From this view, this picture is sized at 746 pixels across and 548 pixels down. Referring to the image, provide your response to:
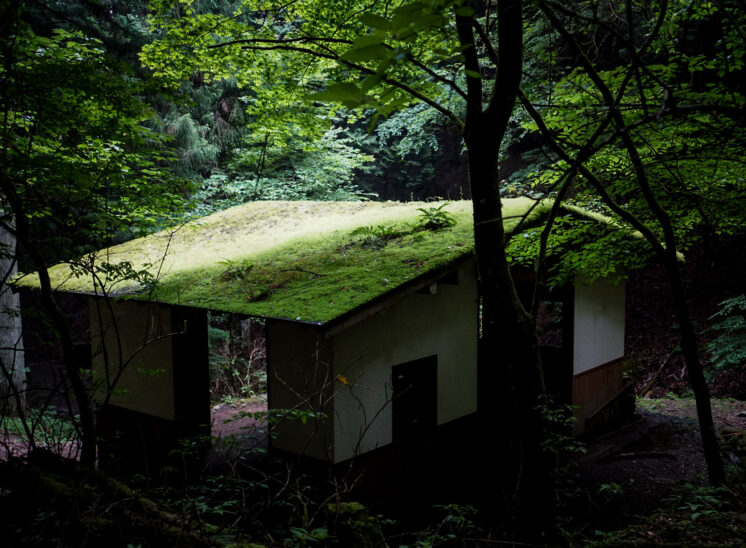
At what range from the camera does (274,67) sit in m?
6.66

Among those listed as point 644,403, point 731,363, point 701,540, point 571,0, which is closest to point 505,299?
point 701,540

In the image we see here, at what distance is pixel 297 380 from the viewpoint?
245 inches

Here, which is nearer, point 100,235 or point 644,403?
point 100,235

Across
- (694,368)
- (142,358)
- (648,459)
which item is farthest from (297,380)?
(648,459)

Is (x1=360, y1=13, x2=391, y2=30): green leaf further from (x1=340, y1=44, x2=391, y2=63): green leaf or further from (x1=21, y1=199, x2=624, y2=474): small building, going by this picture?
(x1=21, y1=199, x2=624, y2=474): small building

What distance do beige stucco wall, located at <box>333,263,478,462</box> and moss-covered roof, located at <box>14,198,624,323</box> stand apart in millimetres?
787

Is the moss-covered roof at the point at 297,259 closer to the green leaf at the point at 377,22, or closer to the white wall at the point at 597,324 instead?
the white wall at the point at 597,324

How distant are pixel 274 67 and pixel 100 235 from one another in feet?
11.2

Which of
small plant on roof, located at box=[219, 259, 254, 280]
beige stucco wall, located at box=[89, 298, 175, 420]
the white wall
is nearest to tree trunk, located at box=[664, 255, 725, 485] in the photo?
the white wall

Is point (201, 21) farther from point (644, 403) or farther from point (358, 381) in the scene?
point (644, 403)

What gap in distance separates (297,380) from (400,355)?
4.80 feet

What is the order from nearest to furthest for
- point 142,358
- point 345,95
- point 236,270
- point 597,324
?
point 345,95, point 236,270, point 142,358, point 597,324

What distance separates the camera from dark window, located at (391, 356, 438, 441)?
6.86 meters

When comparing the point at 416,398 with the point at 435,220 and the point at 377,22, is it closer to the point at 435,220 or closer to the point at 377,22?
the point at 435,220
